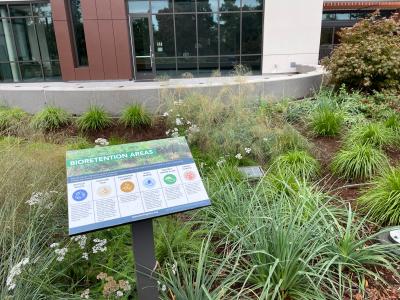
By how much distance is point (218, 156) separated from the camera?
5043 mm

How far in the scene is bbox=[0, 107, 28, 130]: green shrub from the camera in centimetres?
640

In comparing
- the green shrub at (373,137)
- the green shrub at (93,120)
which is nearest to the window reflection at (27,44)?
the green shrub at (93,120)

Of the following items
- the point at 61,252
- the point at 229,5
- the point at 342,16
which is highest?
the point at 229,5

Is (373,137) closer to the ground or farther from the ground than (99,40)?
closer to the ground

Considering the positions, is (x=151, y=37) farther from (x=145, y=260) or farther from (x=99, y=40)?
(x=145, y=260)

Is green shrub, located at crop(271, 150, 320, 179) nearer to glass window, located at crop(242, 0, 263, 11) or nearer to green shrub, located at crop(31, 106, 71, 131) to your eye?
green shrub, located at crop(31, 106, 71, 131)

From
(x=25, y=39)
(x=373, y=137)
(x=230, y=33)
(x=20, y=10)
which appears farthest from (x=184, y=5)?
(x=373, y=137)

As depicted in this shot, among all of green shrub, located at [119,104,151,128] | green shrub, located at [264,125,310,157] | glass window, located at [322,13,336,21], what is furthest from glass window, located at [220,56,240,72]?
green shrub, located at [264,125,310,157]

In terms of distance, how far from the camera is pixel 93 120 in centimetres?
664

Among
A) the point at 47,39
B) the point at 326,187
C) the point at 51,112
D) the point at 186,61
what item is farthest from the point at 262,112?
the point at 47,39

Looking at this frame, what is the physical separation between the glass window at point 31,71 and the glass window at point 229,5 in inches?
379

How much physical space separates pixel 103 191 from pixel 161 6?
15.6m

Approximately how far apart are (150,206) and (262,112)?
4287mm

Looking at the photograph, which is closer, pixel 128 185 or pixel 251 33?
pixel 128 185
